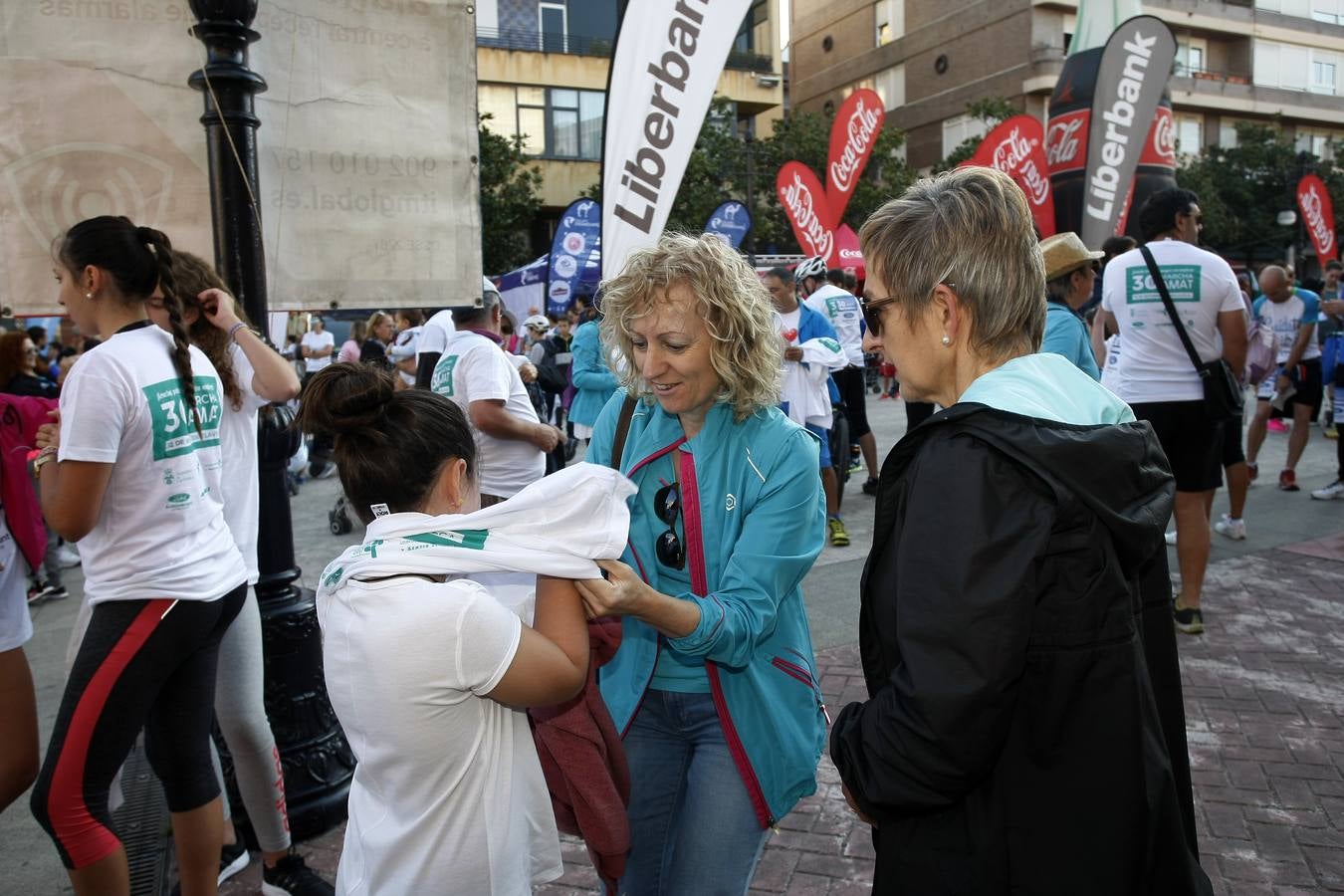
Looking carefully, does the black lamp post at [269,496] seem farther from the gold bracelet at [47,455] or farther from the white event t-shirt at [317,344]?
the white event t-shirt at [317,344]

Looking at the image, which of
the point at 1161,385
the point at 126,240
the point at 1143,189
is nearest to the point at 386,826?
the point at 126,240

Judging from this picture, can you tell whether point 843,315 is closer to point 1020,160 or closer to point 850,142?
point 1020,160

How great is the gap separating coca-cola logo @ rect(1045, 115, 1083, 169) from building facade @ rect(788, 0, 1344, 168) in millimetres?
29563

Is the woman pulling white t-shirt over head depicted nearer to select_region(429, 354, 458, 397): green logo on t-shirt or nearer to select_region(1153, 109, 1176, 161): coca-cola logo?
select_region(429, 354, 458, 397): green logo on t-shirt

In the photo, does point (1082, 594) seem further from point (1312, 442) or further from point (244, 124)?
point (1312, 442)

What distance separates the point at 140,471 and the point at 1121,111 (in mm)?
9122

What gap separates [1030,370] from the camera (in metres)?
1.44

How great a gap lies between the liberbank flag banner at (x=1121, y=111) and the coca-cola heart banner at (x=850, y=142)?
317 inches

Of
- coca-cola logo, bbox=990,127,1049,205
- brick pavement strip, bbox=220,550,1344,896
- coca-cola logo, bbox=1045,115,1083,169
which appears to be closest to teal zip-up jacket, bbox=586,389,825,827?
brick pavement strip, bbox=220,550,1344,896

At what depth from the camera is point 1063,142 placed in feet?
47.4

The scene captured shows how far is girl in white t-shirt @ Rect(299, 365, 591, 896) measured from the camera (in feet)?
5.23

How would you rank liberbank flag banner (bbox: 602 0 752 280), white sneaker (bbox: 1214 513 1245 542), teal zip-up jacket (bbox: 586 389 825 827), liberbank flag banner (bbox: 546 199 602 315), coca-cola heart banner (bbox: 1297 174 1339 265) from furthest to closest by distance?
coca-cola heart banner (bbox: 1297 174 1339 265) → liberbank flag banner (bbox: 546 199 602 315) → white sneaker (bbox: 1214 513 1245 542) → liberbank flag banner (bbox: 602 0 752 280) → teal zip-up jacket (bbox: 586 389 825 827)

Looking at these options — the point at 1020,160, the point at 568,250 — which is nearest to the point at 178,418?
the point at 568,250

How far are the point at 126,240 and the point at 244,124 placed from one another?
2.96 ft
